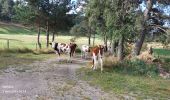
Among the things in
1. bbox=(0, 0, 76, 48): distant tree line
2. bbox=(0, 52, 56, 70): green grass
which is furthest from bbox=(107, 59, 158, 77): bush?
bbox=(0, 0, 76, 48): distant tree line

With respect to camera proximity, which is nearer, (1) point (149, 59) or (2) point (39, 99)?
(2) point (39, 99)

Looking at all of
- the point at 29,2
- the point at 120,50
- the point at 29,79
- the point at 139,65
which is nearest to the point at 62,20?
the point at 29,2

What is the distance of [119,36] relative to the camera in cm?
2808

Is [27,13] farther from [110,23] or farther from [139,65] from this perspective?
[139,65]

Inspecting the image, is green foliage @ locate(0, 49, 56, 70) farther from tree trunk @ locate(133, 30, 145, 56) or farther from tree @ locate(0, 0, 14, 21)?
tree @ locate(0, 0, 14, 21)

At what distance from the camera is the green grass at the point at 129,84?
1500cm

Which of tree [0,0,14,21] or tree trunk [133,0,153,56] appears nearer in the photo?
tree trunk [133,0,153,56]

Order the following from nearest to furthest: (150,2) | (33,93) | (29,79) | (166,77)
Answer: (33,93) → (29,79) → (166,77) → (150,2)

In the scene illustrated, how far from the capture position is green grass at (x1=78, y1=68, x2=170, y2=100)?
15.0 m

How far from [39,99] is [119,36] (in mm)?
16037

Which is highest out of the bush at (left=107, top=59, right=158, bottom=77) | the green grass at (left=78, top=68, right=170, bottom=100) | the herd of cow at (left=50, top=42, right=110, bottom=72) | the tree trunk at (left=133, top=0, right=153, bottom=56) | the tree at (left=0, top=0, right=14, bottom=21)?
the tree at (left=0, top=0, right=14, bottom=21)

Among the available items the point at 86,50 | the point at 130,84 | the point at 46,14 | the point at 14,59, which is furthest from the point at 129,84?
the point at 46,14

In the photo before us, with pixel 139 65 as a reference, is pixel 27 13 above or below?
above

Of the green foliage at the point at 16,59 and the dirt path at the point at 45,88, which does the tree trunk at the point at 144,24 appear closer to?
the green foliage at the point at 16,59
